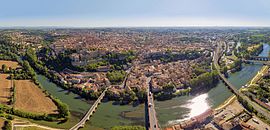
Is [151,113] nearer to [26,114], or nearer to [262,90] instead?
[26,114]

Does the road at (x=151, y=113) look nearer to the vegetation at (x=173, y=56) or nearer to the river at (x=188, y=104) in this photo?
the river at (x=188, y=104)

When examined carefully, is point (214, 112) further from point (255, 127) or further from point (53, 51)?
point (53, 51)

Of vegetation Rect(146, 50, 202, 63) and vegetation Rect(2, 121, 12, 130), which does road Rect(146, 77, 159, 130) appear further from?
vegetation Rect(146, 50, 202, 63)

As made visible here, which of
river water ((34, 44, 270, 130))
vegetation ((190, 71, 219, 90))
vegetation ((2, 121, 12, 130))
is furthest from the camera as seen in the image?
vegetation ((190, 71, 219, 90))

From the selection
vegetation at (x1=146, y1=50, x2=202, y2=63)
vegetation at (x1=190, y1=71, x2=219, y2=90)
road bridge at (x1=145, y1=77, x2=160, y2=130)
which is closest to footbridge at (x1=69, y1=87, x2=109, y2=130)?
road bridge at (x1=145, y1=77, x2=160, y2=130)

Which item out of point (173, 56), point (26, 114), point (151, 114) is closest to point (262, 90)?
point (151, 114)
